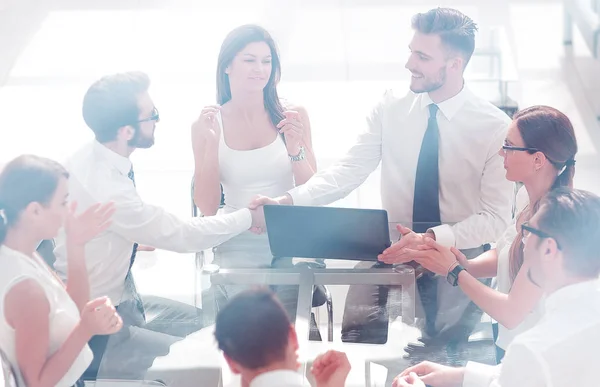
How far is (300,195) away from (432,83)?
499 millimetres

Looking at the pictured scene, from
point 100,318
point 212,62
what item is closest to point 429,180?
point 100,318

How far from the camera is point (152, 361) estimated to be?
6.62 feet

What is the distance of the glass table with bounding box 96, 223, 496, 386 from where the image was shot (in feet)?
6.33

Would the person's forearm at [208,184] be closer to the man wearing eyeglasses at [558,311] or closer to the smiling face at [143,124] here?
the smiling face at [143,124]

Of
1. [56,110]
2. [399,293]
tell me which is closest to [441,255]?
[399,293]

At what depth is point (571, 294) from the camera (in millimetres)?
1668

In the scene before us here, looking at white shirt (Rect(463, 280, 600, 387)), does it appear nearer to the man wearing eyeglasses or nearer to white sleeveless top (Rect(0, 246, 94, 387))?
the man wearing eyeglasses

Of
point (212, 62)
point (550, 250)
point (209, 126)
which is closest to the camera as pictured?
point (550, 250)

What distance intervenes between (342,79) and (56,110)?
4.95 ft

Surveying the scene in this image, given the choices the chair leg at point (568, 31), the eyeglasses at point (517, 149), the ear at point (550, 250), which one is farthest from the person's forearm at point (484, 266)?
the chair leg at point (568, 31)

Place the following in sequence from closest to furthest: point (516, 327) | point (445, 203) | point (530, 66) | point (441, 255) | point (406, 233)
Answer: point (516, 327), point (441, 255), point (406, 233), point (445, 203), point (530, 66)

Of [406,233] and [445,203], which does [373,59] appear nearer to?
[445,203]

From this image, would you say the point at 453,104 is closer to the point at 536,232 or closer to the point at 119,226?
Result: the point at 536,232

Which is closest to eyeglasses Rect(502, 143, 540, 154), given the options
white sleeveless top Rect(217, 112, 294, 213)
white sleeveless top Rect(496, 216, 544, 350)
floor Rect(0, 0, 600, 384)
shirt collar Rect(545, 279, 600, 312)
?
white sleeveless top Rect(496, 216, 544, 350)
